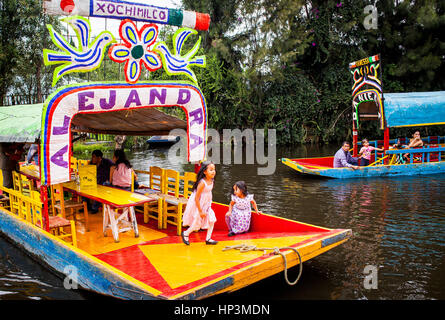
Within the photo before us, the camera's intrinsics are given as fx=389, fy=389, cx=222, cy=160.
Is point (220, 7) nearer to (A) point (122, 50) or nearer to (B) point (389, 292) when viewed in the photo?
(A) point (122, 50)

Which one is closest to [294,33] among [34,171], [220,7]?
[220,7]

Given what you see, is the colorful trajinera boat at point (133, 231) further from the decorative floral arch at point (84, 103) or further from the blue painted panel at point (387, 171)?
the blue painted panel at point (387, 171)

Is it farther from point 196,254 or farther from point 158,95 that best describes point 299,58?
point 196,254

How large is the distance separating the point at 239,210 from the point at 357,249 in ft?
8.08

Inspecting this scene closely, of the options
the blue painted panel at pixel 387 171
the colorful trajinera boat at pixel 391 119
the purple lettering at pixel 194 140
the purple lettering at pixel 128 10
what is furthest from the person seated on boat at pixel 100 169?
the blue painted panel at pixel 387 171

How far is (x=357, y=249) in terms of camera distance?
717 centimetres

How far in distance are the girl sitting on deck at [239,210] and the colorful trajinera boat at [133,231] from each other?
23 centimetres

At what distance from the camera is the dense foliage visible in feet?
83.9

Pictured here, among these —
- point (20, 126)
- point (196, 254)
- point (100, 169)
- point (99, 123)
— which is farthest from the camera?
point (99, 123)

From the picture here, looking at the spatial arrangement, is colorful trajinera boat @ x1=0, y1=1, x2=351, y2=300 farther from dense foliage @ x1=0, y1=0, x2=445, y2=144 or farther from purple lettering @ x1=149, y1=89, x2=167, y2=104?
dense foliage @ x1=0, y1=0, x2=445, y2=144

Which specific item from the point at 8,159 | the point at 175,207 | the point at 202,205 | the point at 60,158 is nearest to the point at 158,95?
the point at 60,158

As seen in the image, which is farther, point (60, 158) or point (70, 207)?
point (70, 207)

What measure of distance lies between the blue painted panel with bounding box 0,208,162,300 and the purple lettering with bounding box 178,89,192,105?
2848mm

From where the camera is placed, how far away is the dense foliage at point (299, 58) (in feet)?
83.9
